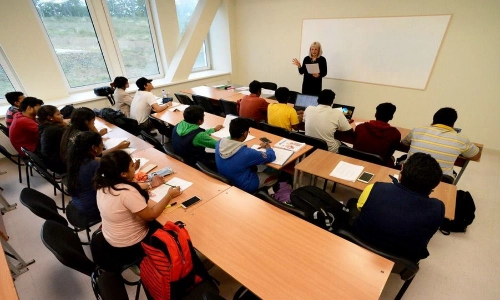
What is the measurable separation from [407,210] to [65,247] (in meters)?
1.94

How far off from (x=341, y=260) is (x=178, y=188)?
4.18ft

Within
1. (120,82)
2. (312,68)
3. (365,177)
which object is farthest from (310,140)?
(120,82)

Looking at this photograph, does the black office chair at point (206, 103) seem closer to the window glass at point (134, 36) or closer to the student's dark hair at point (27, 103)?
the window glass at point (134, 36)

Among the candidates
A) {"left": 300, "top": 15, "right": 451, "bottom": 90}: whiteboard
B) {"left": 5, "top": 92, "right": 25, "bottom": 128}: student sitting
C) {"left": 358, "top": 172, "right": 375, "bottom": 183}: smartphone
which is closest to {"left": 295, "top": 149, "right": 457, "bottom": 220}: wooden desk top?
{"left": 358, "top": 172, "right": 375, "bottom": 183}: smartphone

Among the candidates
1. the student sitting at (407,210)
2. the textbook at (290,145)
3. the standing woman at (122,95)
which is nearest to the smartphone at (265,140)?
the textbook at (290,145)

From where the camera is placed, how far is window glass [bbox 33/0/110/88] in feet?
14.4

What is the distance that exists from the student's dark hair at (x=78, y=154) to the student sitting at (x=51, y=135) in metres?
1.09

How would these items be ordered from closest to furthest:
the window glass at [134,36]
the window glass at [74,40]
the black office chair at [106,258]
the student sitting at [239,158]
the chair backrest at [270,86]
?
the black office chair at [106,258], the student sitting at [239,158], the window glass at [74,40], the window glass at [134,36], the chair backrest at [270,86]

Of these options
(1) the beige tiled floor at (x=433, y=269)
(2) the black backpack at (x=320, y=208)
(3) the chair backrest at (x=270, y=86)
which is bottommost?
(1) the beige tiled floor at (x=433, y=269)

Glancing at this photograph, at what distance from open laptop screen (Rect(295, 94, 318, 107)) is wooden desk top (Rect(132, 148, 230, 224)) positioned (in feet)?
7.35

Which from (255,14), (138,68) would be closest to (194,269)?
(138,68)

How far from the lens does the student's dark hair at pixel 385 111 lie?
2.38 metres

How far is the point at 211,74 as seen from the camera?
6.68m

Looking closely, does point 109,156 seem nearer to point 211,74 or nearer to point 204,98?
point 204,98
